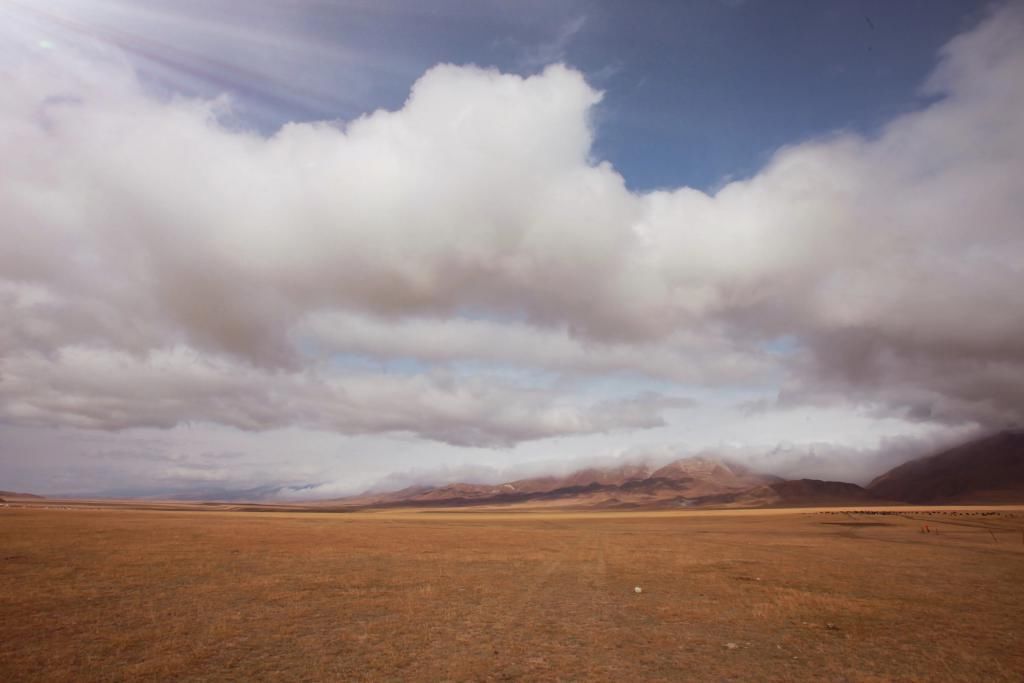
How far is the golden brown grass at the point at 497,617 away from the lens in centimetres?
1569

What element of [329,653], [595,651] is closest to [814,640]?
[595,651]

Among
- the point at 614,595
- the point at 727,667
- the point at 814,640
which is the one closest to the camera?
the point at 727,667

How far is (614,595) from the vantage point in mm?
27062

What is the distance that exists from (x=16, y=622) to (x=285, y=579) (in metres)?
12.6

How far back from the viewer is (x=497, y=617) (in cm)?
2195

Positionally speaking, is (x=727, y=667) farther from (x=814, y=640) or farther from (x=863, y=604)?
(x=863, y=604)

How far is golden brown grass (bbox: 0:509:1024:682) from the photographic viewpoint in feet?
51.5

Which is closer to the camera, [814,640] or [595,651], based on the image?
[595,651]

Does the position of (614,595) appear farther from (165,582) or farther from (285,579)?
(165,582)

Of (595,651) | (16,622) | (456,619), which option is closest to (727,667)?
(595,651)

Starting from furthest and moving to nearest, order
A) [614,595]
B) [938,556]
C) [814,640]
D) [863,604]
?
[938,556] < [614,595] < [863,604] < [814,640]

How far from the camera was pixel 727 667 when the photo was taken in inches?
633

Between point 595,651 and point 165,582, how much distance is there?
22.7 metres

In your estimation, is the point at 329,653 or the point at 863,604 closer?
the point at 329,653
